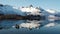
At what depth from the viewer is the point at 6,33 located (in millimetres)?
25250
